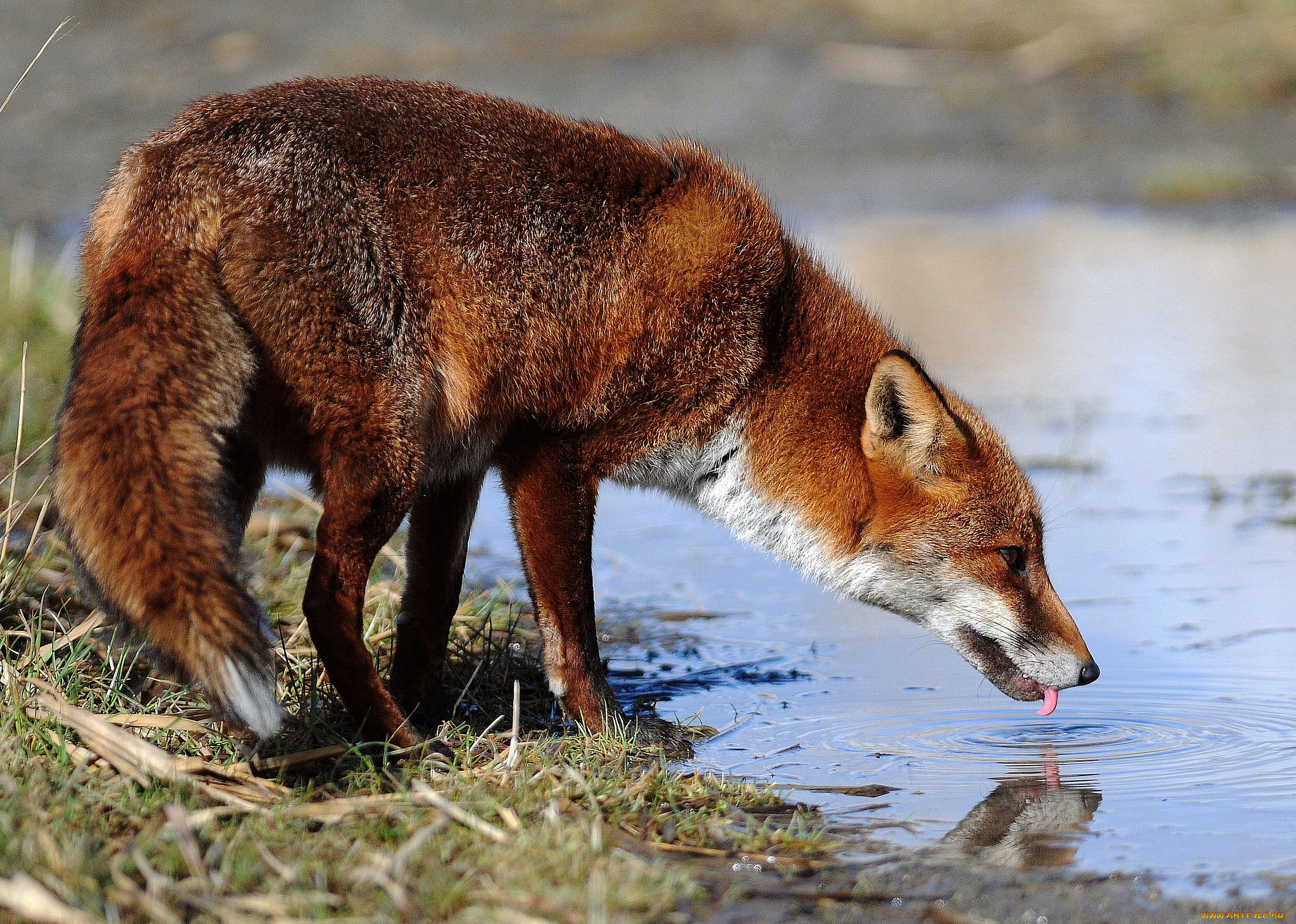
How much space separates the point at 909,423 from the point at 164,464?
8.13 feet

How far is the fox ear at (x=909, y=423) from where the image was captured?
482 centimetres

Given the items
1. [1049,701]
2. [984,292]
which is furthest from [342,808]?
[984,292]

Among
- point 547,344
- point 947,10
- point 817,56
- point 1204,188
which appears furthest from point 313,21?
point 547,344

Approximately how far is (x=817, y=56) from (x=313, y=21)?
7106 millimetres

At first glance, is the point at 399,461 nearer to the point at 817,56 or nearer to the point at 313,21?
the point at 817,56

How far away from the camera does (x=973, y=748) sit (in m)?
4.75

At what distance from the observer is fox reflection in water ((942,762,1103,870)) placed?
3799 mm

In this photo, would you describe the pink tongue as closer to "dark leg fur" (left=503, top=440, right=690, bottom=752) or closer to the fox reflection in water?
the fox reflection in water

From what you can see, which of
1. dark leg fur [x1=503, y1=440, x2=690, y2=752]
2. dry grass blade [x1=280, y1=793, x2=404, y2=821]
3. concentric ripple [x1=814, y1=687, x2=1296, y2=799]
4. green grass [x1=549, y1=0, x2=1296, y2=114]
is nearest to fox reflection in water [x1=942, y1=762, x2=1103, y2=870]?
concentric ripple [x1=814, y1=687, x2=1296, y2=799]

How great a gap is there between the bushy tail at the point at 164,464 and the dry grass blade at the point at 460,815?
1.35ft

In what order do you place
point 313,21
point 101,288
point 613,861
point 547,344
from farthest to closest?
1. point 313,21
2. point 547,344
3. point 101,288
4. point 613,861

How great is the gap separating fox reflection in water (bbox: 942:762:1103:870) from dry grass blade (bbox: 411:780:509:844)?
1.23 metres

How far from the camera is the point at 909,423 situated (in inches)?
195

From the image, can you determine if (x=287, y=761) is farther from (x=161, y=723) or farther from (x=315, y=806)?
(x=161, y=723)
